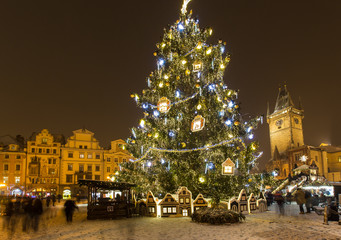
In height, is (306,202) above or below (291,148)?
below

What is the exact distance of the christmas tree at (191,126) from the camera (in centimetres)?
1805

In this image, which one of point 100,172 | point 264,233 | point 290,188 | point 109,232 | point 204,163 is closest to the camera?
point 264,233

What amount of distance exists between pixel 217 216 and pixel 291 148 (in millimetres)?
83658

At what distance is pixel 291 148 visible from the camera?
295 feet

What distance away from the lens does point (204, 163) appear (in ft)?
62.0

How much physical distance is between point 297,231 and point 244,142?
7465 mm

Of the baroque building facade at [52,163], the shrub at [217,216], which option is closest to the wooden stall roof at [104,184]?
the shrub at [217,216]

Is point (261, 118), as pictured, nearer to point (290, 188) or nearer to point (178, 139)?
point (178, 139)

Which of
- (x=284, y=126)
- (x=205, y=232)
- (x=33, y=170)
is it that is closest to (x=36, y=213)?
(x=205, y=232)

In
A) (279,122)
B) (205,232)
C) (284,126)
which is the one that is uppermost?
(279,122)

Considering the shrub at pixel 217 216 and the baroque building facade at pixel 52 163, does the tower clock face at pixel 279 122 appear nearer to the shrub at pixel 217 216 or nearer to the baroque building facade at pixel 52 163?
the baroque building facade at pixel 52 163

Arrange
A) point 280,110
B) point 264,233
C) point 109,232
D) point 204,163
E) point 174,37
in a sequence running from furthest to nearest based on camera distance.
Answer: point 280,110 < point 174,37 < point 204,163 < point 109,232 < point 264,233

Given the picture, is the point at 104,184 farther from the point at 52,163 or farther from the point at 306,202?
the point at 52,163

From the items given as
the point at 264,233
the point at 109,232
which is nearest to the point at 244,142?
the point at 264,233
